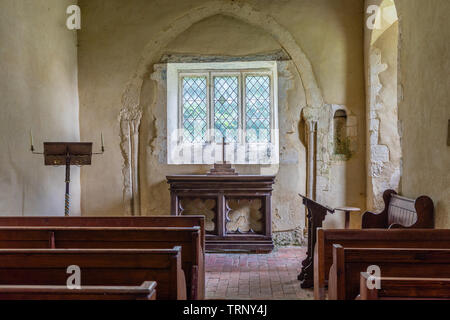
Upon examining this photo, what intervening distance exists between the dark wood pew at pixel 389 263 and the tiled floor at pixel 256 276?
172cm

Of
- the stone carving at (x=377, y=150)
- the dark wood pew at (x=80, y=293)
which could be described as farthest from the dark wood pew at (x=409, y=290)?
the stone carving at (x=377, y=150)

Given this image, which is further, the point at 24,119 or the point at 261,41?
the point at 261,41

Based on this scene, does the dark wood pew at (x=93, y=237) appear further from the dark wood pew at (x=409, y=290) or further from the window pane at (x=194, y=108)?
the window pane at (x=194, y=108)

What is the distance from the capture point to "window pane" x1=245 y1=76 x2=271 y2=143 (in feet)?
22.1

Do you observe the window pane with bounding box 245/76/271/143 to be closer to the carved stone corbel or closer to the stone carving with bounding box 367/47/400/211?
the stone carving with bounding box 367/47/400/211

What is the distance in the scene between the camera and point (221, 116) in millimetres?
6789

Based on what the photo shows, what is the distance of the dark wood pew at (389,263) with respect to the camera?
2.23 m

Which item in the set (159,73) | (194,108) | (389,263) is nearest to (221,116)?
(194,108)

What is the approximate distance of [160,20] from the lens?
6.55 m

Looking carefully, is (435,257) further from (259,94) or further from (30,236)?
(259,94)

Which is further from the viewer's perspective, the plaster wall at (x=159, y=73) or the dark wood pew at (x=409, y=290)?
the plaster wall at (x=159, y=73)

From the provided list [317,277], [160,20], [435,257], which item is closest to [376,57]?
[160,20]

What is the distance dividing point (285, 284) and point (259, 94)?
3.52 m
